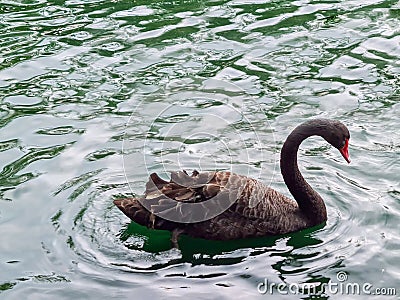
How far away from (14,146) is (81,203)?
4.11ft

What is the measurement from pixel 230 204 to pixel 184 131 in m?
1.96

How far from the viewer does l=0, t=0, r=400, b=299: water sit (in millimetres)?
6016

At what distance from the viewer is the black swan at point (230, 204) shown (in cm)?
621

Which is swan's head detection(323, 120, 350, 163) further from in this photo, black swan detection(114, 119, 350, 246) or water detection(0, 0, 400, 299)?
water detection(0, 0, 400, 299)

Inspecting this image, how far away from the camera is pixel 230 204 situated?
6.25 m

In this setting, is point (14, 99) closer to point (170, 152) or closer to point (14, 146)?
point (14, 146)

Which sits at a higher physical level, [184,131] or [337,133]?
[337,133]

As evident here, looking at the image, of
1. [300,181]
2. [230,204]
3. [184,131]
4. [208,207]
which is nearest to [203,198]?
[208,207]

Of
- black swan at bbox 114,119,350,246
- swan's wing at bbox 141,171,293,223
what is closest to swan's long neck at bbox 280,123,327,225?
black swan at bbox 114,119,350,246

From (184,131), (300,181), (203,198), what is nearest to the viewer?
(203,198)

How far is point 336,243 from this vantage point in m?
6.31

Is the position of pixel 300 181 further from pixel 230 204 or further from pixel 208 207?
pixel 208 207

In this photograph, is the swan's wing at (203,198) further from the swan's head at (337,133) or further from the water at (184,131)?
the swan's head at (337,133)

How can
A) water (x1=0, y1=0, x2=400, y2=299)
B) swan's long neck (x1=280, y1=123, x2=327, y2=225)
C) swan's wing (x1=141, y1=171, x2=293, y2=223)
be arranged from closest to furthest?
water (x1=0, y1=0, x2=400, y2=299), swan's wing (x1=141, y1=171, x2=293, y2=223), swan's long neck (x1=280, y1=123, x2=327, y2=225)
